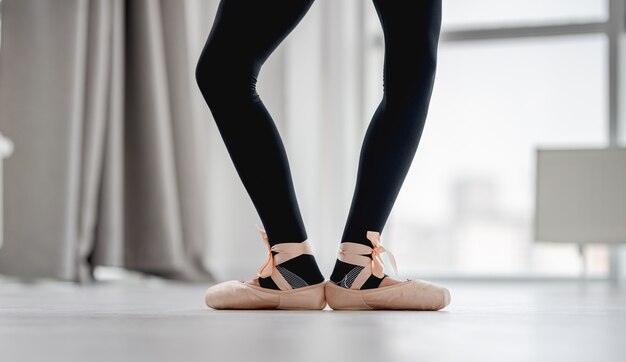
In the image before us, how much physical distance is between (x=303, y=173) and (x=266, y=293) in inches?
92.0

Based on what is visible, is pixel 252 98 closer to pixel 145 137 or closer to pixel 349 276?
pixel 349 276

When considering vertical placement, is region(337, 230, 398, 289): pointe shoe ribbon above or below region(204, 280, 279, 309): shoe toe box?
above

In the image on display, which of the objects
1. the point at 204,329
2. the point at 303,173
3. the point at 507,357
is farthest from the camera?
the point at 303,173

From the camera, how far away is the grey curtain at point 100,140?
10.4 feet

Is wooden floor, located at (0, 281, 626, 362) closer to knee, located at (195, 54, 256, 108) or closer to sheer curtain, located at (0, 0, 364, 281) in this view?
knee, located at (195, 54, 256, 108)

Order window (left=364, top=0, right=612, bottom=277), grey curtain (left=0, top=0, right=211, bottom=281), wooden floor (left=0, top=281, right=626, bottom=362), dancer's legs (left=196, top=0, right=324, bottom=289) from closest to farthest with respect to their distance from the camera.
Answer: wooden floor (left=0, top=281, right=626, bottom=362) < dancer's legs (left=196, top=0, right=324, bottom=289) < grey curtain (left=0, top=0, right=211, bottom=281) < window (left=364, top=0, right=612, bottom=277)

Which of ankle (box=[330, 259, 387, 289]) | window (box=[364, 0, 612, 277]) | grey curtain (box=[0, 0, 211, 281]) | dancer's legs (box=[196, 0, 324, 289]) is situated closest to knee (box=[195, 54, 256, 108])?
dancer's legs (box=[196, 0, 324, 289])

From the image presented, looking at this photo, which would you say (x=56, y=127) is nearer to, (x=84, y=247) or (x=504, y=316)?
(x=84, y=247)

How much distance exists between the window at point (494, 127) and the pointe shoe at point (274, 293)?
8.37 feet

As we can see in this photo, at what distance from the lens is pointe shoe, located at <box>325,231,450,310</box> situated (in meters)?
1.43

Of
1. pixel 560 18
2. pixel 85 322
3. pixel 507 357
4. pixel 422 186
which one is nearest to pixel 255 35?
pixel 85 322

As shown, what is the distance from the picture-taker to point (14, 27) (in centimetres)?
321

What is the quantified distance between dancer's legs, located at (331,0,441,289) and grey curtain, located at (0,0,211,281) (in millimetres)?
2012

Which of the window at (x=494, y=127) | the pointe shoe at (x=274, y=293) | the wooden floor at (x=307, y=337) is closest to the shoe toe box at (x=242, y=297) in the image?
the pointe shoe at (x=274, y=293)
